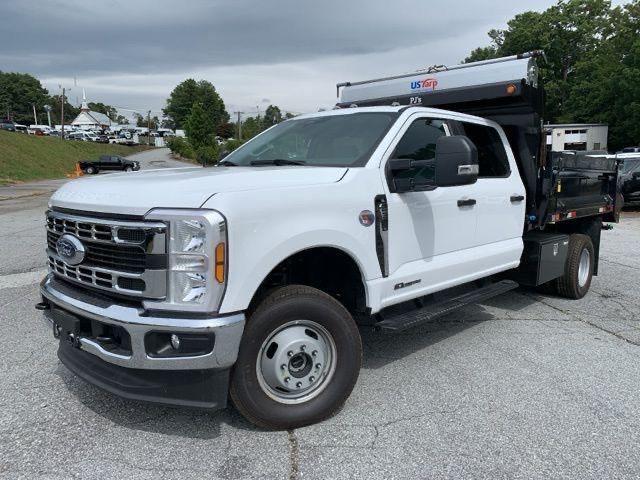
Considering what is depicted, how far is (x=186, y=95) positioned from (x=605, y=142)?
342 ft

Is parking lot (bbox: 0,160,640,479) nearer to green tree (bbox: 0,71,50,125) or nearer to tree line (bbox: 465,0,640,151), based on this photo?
tree line (bbox: 465,0,640,151)

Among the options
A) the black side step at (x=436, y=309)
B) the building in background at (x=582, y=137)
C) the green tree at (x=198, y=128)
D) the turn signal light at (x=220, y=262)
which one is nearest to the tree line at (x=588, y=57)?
the building in background at (x=582, y=137)

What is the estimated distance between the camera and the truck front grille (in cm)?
279

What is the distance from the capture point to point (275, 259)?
303 centimetres

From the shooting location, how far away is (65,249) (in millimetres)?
3217

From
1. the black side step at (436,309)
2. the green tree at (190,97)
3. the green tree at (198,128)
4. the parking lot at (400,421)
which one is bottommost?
the parking lot at (400,421)

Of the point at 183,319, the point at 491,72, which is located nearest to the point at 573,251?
the point at 491,72

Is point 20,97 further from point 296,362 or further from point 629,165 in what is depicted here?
point 296,362

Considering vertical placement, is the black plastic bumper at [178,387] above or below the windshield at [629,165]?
below

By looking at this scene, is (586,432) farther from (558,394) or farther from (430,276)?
(430,276)

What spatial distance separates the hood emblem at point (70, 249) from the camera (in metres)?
3.13

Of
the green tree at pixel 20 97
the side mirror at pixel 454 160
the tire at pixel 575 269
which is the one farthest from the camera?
the green tree at pixel 20 97

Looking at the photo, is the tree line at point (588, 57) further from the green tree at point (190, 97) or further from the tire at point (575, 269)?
the green tree at point (190, 97)

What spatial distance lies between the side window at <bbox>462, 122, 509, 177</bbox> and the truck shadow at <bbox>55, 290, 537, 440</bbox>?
157 centimetres
